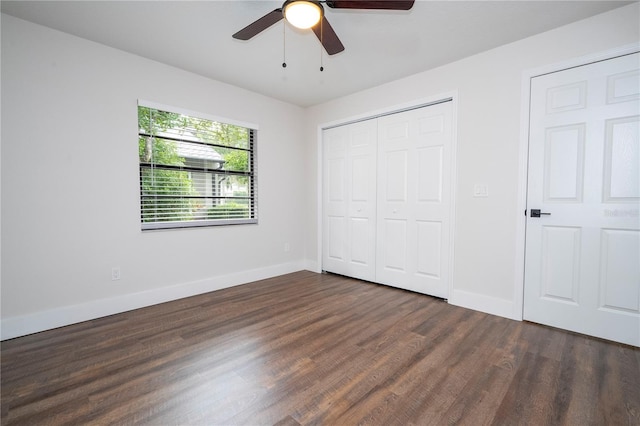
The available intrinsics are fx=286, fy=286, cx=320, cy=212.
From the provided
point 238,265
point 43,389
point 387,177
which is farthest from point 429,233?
point 43,389

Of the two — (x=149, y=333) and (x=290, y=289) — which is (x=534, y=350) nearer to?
(x=290, y=289)

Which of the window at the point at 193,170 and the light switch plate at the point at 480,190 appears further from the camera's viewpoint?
the window at the point at 193,170

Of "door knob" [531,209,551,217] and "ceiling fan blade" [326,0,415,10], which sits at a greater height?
"ceiling fan blade" [326,0,415,10]

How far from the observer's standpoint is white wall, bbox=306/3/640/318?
8.28ft

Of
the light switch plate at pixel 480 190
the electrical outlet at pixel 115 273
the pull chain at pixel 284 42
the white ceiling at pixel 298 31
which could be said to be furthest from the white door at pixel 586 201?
the electrical outlet at pixel 115 273

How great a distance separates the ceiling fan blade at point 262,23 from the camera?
1.85 m

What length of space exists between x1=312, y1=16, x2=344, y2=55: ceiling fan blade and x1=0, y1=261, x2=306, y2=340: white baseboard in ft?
9.36

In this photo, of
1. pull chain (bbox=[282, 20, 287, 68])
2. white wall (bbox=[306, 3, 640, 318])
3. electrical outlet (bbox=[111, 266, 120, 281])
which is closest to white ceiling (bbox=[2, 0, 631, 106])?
pull chain (bbox=[282, 20, 287, 68])

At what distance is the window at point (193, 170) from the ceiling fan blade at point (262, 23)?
62.6 inches

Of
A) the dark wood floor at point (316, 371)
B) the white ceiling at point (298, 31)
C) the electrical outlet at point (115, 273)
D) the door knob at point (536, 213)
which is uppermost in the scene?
the white ceiling at point (298, 31)

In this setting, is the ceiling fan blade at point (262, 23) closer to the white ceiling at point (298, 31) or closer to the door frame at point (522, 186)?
the white ceiling at point (298, 31)

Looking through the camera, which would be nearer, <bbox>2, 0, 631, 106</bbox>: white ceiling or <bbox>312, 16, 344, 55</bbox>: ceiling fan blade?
<bbox>312, 16, 344, 55</bbox>: ceiling fan blade

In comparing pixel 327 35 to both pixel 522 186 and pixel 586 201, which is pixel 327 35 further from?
pixel 586 201

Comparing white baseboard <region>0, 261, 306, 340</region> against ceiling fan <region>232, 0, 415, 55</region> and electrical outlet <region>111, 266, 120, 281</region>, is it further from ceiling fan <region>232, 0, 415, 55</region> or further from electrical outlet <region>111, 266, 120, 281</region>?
ceiling fan <region>232, 0, 415, 55</region>
